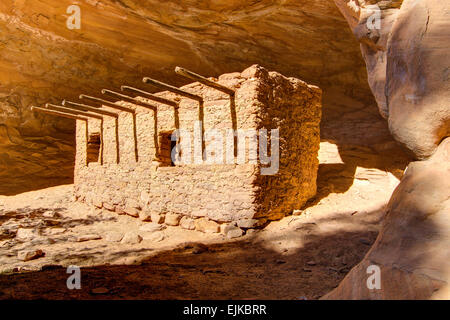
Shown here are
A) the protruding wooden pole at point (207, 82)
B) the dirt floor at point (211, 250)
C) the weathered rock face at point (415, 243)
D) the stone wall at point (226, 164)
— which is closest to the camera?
the weathered rock face at point (415, 243)

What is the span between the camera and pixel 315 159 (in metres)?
5.80

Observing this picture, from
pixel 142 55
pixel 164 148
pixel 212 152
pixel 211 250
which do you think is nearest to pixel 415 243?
pixel 211 250

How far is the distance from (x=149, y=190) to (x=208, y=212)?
5.21 feet

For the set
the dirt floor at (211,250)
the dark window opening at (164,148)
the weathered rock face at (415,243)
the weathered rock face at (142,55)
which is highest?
the weathered rock face at (142,55)

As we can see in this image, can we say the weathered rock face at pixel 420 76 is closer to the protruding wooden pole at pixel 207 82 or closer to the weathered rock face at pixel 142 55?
the protruding wooden pole at pixel 207 82

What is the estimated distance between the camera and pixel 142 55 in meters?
7.93

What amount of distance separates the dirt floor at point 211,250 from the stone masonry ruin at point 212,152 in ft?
1.17

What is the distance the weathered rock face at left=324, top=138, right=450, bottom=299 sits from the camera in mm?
1459

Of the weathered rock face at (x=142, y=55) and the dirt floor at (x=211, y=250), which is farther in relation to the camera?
the weathered rock face at (x=142, y=55)

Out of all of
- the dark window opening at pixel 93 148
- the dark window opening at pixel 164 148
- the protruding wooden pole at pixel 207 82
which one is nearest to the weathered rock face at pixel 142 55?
the dark window opening at pixel 93 148

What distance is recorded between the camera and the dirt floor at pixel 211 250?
8.75ft

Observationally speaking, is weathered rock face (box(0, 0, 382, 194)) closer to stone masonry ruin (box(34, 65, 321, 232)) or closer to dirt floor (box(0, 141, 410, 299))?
stone masonry ruin (box(34, 65, 321, 232))

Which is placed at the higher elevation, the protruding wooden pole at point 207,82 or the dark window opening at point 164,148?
the protruding wooden pole at point 207,82

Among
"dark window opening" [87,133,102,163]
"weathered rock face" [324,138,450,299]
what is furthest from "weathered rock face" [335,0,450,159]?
"dark window opening" [87,133,102,163]
